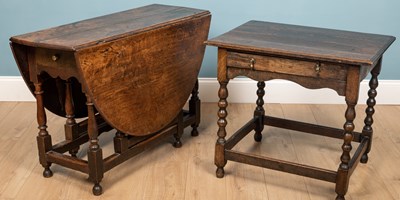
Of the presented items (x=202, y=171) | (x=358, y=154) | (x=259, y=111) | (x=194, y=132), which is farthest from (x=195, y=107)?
(x=358, y=154)

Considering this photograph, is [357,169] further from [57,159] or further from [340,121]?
[57,159]

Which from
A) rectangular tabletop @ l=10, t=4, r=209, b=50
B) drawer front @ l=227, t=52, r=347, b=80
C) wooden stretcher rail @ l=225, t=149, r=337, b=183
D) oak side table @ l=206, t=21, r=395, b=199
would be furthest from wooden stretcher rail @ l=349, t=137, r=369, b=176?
rectangular tabletop @ l=10, t=4, r=209, b=50

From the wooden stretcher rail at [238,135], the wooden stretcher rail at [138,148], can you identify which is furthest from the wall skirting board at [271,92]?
the wooden stretcher rail at [138,148]

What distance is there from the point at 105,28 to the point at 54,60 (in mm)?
333

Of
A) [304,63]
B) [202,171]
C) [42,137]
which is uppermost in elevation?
[304,63]

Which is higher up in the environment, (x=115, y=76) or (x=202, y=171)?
(x=115, y=76)

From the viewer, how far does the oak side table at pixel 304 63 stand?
8.64 feet

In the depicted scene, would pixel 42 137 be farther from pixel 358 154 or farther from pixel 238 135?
pixel 358 154

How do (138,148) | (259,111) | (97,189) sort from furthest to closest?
(259,111) < (138,148) < (97,189)

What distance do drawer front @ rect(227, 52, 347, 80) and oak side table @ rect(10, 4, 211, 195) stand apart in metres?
0.42

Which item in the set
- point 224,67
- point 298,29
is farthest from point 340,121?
point 224,67

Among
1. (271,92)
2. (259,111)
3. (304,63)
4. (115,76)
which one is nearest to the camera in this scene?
(304,63)

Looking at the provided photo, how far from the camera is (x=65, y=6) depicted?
406 cm

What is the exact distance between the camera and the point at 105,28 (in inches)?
116
